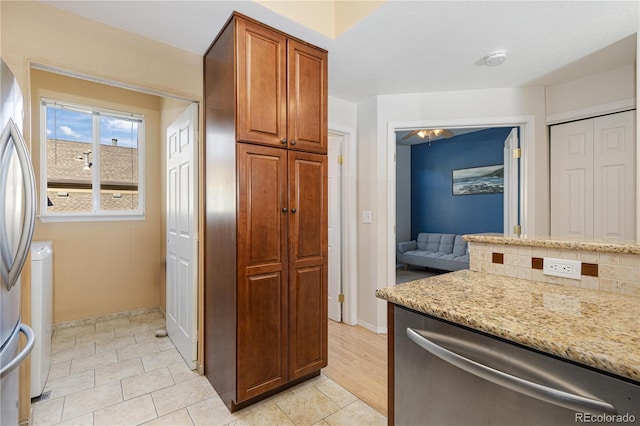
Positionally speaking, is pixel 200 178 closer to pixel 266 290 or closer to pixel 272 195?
pixel 272 195

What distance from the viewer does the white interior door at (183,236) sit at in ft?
7.41

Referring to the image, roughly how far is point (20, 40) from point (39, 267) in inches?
51.4

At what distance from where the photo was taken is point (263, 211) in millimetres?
1865

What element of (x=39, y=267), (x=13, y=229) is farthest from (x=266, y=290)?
(x=39, y=267)

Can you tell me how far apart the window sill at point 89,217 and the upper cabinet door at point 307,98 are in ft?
8.21

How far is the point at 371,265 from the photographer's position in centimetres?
315

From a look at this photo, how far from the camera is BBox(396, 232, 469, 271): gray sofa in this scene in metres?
5.22

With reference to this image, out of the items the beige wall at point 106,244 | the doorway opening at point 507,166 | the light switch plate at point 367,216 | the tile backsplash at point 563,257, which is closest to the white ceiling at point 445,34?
the doorway opening at point 507,166

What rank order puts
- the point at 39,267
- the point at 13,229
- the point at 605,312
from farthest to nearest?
the point at 39,267 < the point at 13,229 < the point at 605,312

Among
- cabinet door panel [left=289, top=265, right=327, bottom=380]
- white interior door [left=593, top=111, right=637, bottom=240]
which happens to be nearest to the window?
cabinet door panel [left=289, top=265, right=327, bottom=380]

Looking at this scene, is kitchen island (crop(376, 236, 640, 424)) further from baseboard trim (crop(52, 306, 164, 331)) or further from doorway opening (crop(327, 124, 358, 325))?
baseboard trim (crop(52, 306, 164, 331))

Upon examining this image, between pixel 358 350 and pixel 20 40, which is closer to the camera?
pixel 20 40

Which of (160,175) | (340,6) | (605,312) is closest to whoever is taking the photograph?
(605,312)

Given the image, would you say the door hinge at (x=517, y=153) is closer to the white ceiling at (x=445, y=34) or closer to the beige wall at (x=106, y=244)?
the white ceiling at (x=445, y=34)
